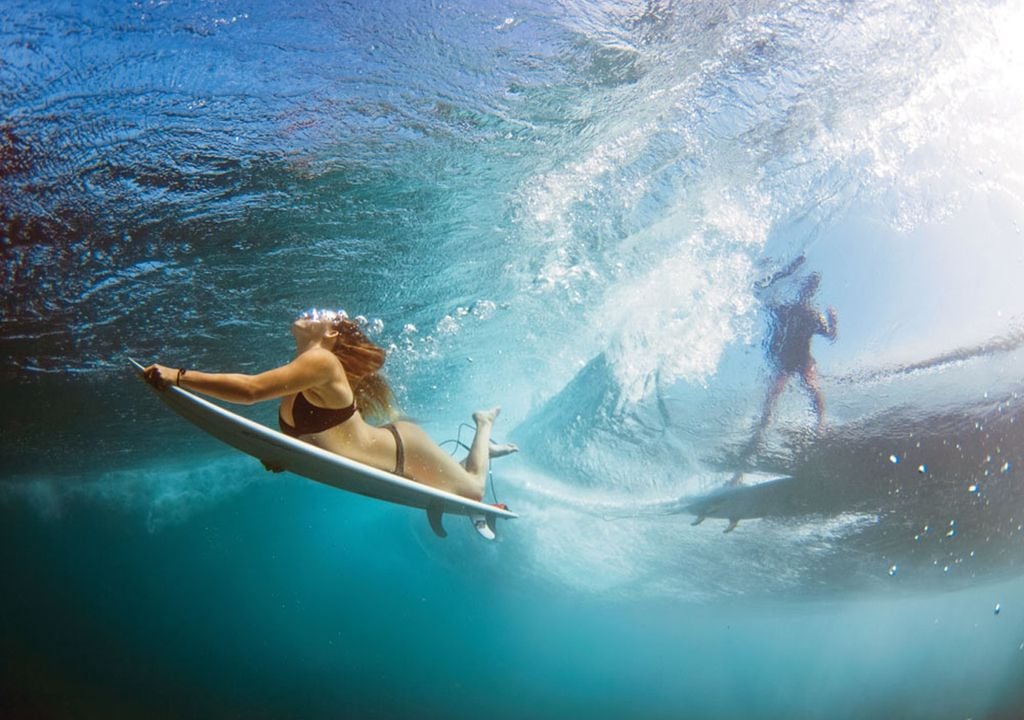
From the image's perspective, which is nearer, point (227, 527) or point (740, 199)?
point (740, 199)

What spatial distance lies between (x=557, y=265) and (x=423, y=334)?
4.24m

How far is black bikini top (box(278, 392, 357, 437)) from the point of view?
166 inches

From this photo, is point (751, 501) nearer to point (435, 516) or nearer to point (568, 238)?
point (568, 238)

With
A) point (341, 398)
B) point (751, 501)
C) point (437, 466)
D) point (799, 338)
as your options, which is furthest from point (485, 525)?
point (751, 501)

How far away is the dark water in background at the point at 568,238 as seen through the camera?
514 cm

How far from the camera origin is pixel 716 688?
8869 cm

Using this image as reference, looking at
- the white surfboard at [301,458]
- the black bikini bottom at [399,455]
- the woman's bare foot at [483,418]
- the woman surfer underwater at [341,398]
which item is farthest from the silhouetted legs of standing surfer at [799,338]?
the black bikini bottom at [399,455]

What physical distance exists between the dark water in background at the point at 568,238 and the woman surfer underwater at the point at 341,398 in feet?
9.43

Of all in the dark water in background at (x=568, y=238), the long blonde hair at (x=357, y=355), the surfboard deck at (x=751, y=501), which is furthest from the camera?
the surfboard deck at (x=751, y=501)

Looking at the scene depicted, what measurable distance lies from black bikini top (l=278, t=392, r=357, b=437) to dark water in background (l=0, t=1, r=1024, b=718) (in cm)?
339

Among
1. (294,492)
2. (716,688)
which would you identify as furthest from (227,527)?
(716,688)

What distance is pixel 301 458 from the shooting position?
3.91 metres

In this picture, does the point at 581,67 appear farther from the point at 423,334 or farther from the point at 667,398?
the point at 667,398

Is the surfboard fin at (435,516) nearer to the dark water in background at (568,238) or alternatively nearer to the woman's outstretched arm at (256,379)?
the woman's outstretched arm at (256,379)
